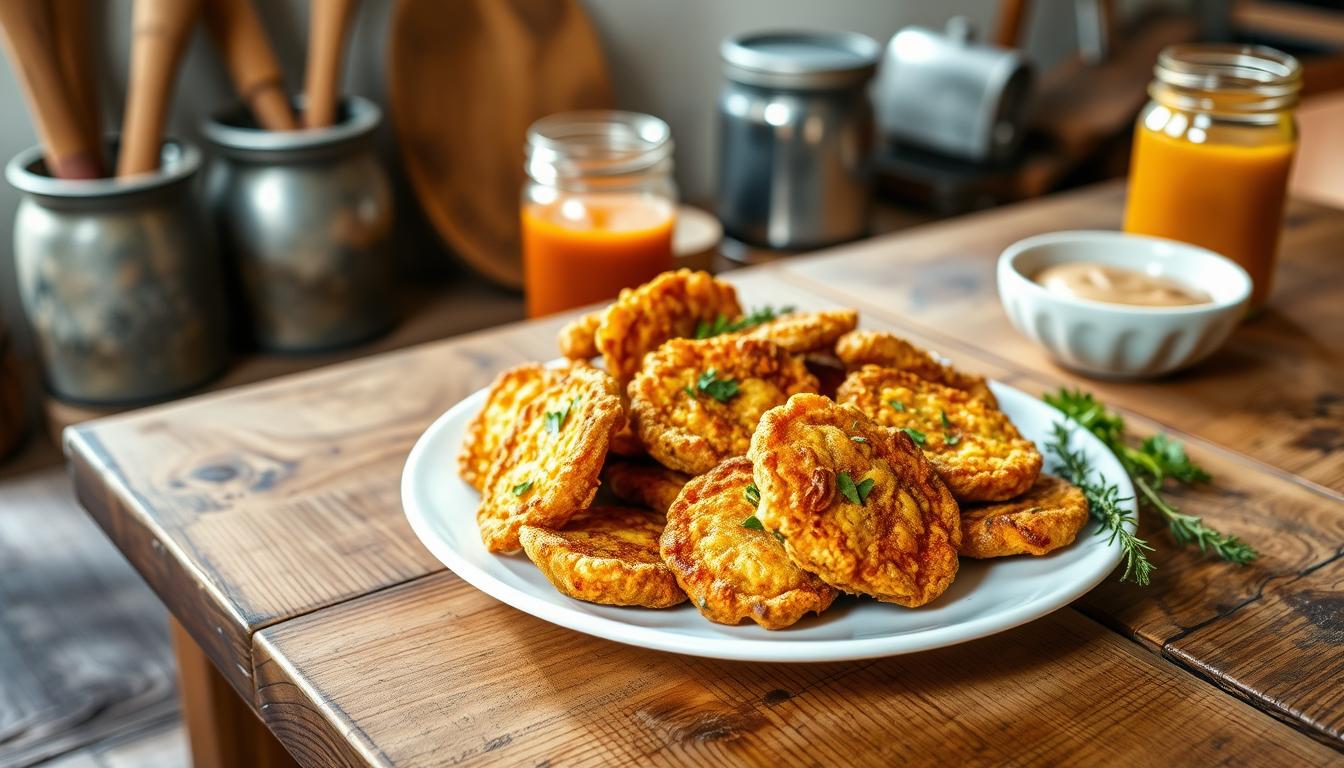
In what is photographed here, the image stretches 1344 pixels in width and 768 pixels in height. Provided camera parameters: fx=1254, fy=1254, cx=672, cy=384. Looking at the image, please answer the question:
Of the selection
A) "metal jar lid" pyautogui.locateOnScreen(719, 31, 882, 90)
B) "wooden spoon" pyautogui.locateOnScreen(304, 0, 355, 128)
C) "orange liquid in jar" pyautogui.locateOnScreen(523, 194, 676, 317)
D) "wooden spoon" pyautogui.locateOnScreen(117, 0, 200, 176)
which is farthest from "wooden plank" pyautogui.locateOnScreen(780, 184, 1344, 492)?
"wooden spoon" pyautogui.locateOnScreen(117, 0, 200, 176)

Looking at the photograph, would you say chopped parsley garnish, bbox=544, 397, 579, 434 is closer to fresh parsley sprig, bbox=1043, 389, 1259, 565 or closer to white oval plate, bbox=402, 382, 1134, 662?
white oval plate, bbox=402, 382, 1134, 662

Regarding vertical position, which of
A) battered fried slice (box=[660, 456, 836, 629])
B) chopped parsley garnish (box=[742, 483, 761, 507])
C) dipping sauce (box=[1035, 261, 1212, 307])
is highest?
chopped parsley garnish (box=[742, 483, 761, 507])

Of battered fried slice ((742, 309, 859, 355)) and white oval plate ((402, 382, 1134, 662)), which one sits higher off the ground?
battered fried slice ((742, 309, 859, 355))

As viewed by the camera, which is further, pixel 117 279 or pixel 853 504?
pixel 117 279

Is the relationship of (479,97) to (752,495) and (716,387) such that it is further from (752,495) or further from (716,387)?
(752,495)

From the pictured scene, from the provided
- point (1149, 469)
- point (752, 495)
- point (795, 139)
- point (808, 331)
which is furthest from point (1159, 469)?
point (795, 139)

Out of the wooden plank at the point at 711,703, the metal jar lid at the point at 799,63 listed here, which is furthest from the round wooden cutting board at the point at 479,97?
the wooden plank at the point at 711,703
